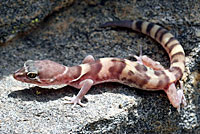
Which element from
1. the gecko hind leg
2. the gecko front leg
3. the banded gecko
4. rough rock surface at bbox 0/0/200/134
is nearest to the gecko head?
the banded gecko

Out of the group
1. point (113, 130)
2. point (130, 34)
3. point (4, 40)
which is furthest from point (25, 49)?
point (113, 130)

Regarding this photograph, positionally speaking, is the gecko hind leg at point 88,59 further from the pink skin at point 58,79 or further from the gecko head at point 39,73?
the gecko head at point 39,73

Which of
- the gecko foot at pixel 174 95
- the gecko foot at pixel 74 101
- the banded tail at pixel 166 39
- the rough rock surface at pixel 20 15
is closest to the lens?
the gecko foot at pixel 74 101

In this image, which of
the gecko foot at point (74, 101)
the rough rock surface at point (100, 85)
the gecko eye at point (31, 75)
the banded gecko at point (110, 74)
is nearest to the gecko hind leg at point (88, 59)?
the banded gecko at point (110, 74)

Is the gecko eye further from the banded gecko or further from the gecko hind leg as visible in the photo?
the gecko hind leg

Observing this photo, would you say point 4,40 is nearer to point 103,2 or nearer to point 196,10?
point 103,2

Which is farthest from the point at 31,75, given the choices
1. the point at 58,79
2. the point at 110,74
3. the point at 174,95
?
the point at 174,95
